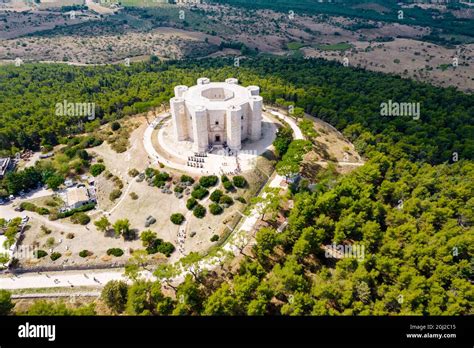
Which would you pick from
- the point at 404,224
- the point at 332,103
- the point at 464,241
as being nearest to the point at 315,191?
the point at 404,224

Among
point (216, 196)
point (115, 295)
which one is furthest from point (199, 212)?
point (115, 295)

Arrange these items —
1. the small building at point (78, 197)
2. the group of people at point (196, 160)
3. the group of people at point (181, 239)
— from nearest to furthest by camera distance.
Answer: the group of people at point (181, 239) → the small building at point (78, 197) → the group of people at point (196, 160)

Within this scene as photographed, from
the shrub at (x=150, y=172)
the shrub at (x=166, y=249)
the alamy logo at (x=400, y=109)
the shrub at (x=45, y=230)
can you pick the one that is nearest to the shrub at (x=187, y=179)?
the shrub at (x=150, y=172)

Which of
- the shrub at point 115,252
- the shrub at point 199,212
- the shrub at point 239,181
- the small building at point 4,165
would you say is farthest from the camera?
the small building at point 4,165

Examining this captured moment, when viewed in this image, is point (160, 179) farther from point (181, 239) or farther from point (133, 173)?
point (181, 239)

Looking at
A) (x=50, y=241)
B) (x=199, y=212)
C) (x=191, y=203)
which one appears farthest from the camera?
(x=191, y=203)

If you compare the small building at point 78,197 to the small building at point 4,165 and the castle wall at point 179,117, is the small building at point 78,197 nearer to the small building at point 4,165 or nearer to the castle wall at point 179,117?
the small building at point 4,165

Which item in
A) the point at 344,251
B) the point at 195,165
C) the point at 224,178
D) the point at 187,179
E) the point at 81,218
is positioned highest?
the point at 195,165

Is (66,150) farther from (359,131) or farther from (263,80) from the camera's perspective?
(359,131)
